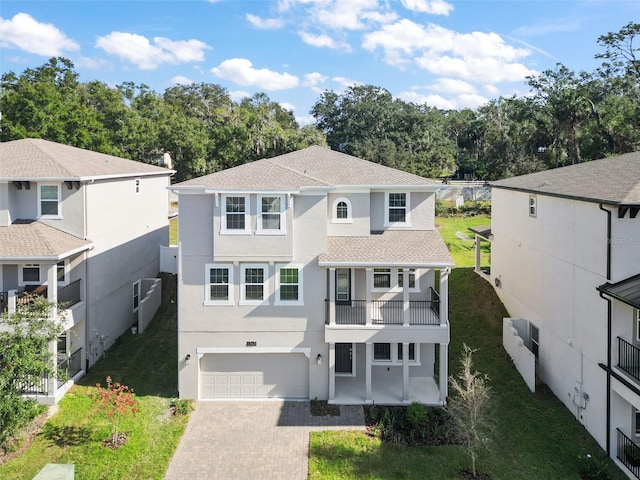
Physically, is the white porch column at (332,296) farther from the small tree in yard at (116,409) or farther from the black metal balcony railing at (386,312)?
the small tree in yard at (116,409)

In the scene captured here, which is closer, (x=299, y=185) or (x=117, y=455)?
(x=117, y=455)

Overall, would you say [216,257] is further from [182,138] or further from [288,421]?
[182,138]

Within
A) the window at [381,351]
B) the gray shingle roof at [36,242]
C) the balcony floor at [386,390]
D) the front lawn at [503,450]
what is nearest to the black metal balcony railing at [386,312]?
the window at [381,351]

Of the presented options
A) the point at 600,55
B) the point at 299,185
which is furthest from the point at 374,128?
the point at 299,185

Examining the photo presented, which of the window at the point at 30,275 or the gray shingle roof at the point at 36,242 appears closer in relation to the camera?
the gray shingle roof at the point at 36,242

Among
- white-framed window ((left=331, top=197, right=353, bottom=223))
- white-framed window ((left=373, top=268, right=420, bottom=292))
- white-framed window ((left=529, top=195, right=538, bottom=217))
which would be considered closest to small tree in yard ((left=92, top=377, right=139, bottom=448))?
white-framed window ((left=331, top=197, right=353, bottom=223))
